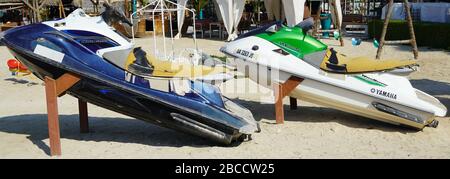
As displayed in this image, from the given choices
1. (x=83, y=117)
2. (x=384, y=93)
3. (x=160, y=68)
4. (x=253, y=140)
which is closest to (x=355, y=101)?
(x=384, y=93)

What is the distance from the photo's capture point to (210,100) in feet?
19.6

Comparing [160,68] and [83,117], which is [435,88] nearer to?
[160,68]

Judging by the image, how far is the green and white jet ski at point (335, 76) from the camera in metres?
6.67

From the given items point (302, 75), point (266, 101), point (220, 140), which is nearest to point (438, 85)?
point (266, 101)

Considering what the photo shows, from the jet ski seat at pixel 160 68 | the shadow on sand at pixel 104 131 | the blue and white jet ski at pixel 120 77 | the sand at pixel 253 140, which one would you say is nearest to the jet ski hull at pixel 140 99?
the blue and white jet ski at pixel 120 77

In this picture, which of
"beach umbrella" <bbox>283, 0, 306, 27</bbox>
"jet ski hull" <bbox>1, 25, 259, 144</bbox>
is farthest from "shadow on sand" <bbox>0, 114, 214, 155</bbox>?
"beach umbrella" <bbox>283, 0, 306, 27</bbox>

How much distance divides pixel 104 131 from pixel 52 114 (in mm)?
1429

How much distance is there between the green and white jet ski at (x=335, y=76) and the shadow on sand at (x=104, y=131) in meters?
1.37

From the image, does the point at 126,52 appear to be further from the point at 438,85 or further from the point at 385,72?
the point at 438,85

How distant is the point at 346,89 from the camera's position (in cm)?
682

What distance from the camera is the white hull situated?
21.8ft

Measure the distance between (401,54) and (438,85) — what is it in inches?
214

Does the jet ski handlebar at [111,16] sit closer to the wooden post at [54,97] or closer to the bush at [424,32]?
the wooden post at [54,97]

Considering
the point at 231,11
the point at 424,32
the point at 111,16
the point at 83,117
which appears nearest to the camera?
the point at 111,16
